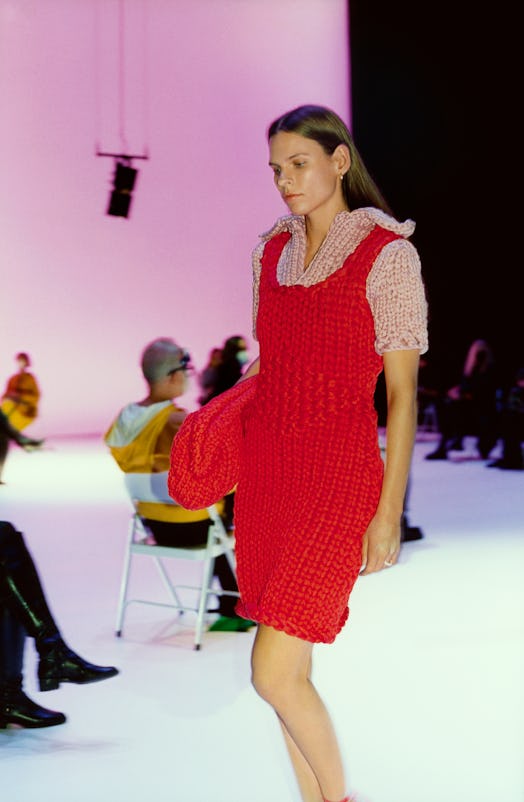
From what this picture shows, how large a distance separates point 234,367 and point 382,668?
9.62 ft

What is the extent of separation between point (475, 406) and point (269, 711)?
746 centimetres

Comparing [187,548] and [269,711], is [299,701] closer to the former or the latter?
[269,711]

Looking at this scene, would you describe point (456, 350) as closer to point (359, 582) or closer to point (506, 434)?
point (506, 434)

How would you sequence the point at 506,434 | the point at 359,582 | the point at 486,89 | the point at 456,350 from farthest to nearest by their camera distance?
the point at 456,350 → the point at 486,89 → the point at 506,434 → the point at 359,582

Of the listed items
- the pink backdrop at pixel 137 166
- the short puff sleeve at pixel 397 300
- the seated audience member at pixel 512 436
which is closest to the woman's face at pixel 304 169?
the short puff sleeve at pixel 397 300

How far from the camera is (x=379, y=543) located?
1.80 m

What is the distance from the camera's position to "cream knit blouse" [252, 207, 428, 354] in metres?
1.81

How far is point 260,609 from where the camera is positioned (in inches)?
70.6

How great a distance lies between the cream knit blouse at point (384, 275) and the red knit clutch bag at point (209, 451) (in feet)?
0.86

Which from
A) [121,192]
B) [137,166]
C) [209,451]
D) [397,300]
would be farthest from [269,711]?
[137,166]

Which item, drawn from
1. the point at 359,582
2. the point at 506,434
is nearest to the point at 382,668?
the point at 359,582

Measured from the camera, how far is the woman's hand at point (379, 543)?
5.90ft

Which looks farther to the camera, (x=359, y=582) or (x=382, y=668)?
(x=359, y=582)

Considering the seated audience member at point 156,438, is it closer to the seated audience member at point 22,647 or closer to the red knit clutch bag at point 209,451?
the seated audience member at point 22,647
